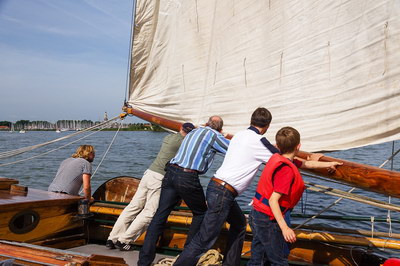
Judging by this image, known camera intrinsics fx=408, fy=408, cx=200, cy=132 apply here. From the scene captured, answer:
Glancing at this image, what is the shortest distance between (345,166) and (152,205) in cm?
201

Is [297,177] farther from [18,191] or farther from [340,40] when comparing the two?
[18,191]

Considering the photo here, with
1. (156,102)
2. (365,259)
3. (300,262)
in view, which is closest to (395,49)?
(365,259)

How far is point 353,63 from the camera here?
350 centimetres

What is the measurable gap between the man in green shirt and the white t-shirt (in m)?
0.94

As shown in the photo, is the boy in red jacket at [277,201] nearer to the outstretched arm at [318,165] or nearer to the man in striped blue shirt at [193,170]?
the outstretched arm at [318,165]

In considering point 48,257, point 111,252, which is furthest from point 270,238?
point 111,252

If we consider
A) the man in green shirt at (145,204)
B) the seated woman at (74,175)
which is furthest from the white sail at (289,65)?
the seated woman at (74,175)

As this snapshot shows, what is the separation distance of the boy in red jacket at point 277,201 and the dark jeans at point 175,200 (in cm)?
68

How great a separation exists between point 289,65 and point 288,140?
1401mm

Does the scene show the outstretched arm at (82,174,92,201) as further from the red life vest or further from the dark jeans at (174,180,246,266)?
the red life vest

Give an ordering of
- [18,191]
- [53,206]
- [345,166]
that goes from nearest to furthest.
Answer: [345,166]
[53,206]
[18,191]

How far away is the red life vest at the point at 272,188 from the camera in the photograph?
8.80 ft

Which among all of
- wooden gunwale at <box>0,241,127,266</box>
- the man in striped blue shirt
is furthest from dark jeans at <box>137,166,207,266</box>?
wooden gunwale at <box>0,241,127,266</box>

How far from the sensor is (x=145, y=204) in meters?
4.29
